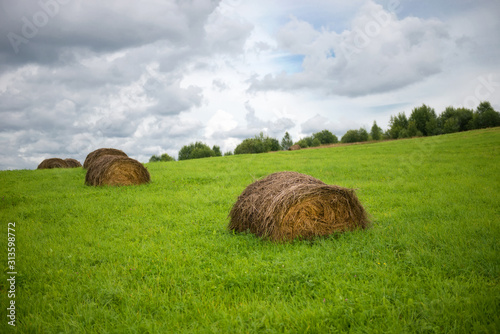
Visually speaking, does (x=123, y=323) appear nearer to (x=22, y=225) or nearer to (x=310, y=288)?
(x=310, y=288)

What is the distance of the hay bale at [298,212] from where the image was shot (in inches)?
250

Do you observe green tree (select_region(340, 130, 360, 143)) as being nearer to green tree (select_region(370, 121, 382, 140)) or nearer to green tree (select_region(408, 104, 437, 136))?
green tree (select_region(370, 121, 382, 140))

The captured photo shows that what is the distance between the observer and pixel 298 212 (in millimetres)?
6527

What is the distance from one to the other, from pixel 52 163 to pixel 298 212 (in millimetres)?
30267

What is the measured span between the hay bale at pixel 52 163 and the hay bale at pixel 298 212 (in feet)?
92.8

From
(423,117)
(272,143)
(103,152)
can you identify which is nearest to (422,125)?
(423,117)

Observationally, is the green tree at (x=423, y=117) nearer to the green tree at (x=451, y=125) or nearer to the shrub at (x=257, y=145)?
the green tree at (x=451, y=125)

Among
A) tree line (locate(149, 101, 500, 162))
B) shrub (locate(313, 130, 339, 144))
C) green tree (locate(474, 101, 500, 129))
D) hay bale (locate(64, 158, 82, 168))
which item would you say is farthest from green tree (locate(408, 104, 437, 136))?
hay bale (locate(64, 158, 82, 168))

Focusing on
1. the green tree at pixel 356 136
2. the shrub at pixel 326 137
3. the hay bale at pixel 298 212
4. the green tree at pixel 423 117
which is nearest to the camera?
the hay bale at pixel 298 212

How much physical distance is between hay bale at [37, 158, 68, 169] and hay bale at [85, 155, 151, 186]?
1648 cm

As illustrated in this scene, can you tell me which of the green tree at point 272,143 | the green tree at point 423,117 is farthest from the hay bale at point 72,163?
the green tree at point 423,117

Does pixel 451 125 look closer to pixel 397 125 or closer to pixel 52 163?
pixel 397 125

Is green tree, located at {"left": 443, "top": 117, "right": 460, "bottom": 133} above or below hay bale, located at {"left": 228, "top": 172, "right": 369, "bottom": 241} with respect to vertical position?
above

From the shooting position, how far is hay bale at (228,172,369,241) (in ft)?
20.8
